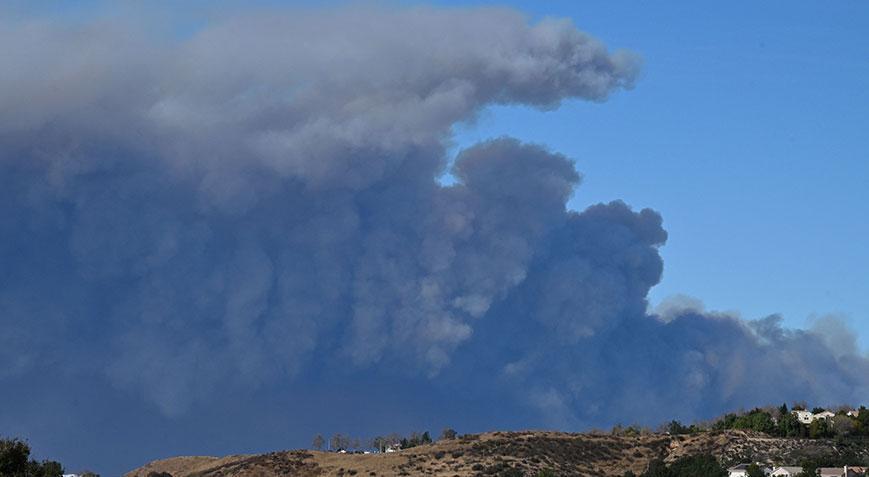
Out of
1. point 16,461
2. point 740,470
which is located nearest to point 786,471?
point 740,470

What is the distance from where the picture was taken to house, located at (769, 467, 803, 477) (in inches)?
5948

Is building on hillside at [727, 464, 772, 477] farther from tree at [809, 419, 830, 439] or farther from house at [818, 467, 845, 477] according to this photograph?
tree at [809, 419, 830, 439]

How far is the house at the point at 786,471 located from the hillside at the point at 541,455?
7863 millimetres

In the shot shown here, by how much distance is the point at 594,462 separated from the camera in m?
171

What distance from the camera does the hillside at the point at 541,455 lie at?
16738 cm

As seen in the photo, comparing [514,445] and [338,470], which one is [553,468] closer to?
[514,445]

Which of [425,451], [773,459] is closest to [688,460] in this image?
[773,459]

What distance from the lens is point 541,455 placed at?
172 metres

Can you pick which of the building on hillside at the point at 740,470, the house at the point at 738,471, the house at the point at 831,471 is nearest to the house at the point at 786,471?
the building on hillside at the point at 740,470

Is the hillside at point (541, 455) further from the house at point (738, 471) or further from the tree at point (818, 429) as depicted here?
the tree at point (818, 429)

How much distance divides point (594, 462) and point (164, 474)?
68.2m

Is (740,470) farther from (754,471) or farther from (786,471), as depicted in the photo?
(754,471)

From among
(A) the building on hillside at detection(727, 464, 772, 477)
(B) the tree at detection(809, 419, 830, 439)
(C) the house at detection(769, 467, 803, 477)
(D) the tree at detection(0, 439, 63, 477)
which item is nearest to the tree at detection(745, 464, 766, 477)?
(A) the building on hillside at detection(727, 464, 772, 477)

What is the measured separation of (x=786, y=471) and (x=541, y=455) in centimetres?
3402
